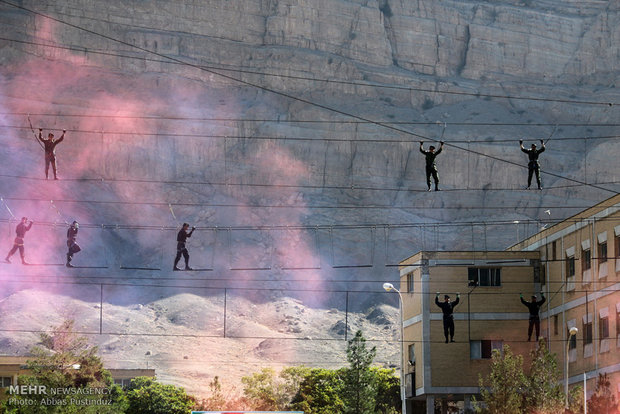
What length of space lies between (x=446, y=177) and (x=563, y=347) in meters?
90.9

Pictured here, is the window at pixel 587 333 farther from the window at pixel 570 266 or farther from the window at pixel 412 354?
the window at pixel 412 354

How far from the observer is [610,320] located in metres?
73.4

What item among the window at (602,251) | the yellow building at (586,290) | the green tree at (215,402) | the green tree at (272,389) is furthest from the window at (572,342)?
the green tree at (215,402)

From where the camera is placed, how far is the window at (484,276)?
84.5 m

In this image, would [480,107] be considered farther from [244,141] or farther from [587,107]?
[244,141]

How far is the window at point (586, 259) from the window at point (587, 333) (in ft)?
9.89

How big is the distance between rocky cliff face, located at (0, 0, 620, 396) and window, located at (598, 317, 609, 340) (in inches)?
2612

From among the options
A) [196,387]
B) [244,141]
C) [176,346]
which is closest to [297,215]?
[244,141]

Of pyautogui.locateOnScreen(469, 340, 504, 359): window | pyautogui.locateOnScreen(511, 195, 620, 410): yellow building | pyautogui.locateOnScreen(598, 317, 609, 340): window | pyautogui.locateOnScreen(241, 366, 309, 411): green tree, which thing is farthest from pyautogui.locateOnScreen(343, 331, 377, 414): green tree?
pyautogui.locateOnScreen(241, 366, 309, 411): green tree

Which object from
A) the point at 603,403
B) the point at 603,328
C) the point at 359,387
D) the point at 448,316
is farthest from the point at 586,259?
the point at 603,403

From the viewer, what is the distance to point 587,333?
251 feet

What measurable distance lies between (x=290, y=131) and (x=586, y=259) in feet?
313

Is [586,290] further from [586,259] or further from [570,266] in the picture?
[570,266]

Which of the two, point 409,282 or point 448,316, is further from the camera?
point 409,282
